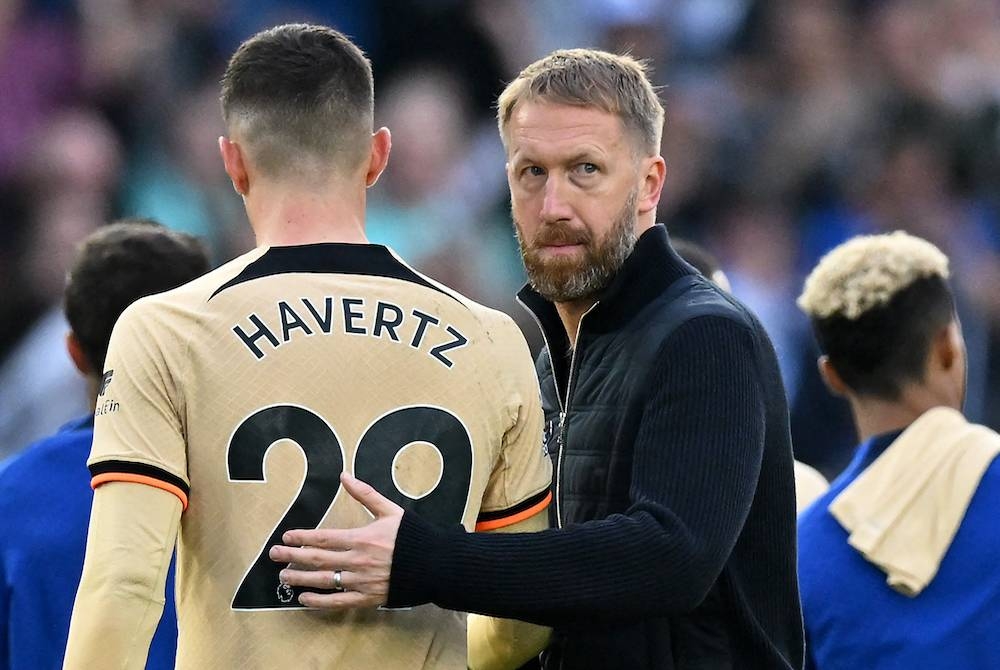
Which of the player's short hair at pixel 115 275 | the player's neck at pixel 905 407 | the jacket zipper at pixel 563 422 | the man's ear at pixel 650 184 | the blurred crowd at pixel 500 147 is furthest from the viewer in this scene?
the blurred crowd at pixel 500 147

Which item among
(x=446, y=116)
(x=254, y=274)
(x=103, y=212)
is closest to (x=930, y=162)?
(x=446, y=116)

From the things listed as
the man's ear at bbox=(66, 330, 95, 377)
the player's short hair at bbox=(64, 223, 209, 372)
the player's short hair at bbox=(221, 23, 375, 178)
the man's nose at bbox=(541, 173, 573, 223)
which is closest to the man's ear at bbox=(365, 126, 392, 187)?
the player's short hair at bbox=(221, 23, 375, 178)

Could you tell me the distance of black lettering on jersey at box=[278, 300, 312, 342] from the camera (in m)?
2.68

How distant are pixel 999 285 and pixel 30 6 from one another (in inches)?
221

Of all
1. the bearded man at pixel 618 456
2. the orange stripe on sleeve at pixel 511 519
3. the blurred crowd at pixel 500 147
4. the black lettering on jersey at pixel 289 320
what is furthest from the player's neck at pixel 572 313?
the blurred crowd at pixel 500 147

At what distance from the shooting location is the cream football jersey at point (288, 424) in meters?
2.62

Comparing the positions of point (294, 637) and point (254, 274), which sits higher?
point (254, 274)

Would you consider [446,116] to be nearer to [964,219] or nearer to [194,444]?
[964,219]

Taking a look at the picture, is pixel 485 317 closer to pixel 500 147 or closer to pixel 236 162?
pixel 236 162

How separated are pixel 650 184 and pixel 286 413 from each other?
→ 3.26 feet

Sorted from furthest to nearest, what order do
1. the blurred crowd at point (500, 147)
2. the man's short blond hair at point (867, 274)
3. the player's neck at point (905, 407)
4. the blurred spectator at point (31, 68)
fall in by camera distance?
the blurred spectator at point (31, 68)
the blurred crowd at point (500, 147)
the man's short blond hair at point (867, 274)
the player's neck at point (905, 407)

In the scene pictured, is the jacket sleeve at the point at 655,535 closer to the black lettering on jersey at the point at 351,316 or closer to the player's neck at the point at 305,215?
the black lettering on jersey at the point at 351,316

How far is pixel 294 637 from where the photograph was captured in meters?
2.64

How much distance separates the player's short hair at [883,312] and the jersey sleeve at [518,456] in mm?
1593
